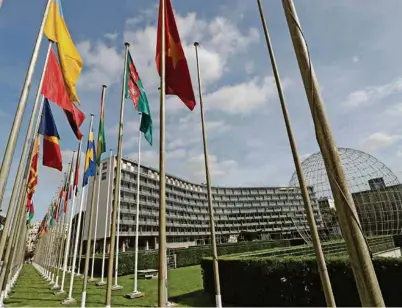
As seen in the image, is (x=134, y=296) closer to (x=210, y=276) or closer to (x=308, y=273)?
(x=210, y=276)

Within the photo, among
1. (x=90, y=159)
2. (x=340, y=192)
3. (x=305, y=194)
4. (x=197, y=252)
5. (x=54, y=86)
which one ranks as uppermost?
(x=90, y=159)

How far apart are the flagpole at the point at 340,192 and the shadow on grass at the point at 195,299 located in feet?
38.9

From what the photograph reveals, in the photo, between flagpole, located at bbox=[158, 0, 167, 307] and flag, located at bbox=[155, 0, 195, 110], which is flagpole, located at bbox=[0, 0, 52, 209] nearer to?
flag, located at bbox=[155, 0, 195, 110]

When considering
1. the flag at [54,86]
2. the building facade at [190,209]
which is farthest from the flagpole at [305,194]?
the building facade at [190,209]

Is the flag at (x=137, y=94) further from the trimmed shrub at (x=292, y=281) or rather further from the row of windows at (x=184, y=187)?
the row of windows at (x=184, y=187)

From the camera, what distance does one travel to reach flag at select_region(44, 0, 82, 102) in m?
7.69

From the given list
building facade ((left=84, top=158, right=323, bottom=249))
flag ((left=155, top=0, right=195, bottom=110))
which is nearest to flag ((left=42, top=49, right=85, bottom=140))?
flag ((left=155, top=0, right=195, bottom=110))

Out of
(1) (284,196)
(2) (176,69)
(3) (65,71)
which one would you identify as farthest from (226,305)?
(1) (284,196)

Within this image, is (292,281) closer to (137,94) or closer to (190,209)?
(137,94)

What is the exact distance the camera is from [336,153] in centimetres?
321

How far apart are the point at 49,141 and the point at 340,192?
37.4 feet

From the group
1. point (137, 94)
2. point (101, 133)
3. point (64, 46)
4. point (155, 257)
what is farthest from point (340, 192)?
point (155, 257)

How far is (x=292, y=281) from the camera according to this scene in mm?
11375

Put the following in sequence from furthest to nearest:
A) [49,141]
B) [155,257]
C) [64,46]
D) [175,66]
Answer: [155,257] → [49,141] → [64,46] → [175,66]
